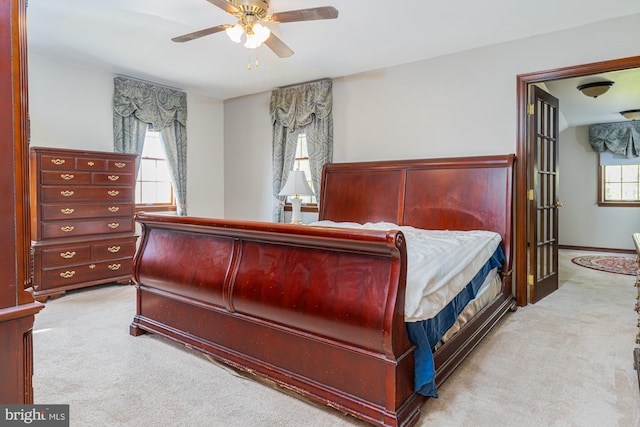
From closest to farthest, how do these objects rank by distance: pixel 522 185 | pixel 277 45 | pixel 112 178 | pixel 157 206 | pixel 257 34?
pixel 257 34
pixel 277 45
pixel 522 185
pixel 112 178
pixel 157 206

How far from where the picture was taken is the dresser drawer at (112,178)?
4070 mm

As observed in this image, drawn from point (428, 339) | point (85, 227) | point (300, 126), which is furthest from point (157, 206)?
point (428, 339)

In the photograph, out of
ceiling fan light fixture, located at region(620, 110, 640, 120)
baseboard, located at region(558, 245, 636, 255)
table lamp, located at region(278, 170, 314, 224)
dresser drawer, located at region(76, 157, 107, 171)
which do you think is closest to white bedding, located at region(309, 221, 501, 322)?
table lamp, located at region(278, 170, 314, 224)

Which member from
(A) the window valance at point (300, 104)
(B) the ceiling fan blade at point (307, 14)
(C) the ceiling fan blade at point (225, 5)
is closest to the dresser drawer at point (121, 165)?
(A) the window valance at point (300, 104)

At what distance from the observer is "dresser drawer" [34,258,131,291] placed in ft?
12.2

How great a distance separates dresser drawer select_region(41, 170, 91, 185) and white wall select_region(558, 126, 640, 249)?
8188 mm

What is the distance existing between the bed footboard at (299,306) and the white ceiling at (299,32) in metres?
1.88

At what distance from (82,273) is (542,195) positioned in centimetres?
492

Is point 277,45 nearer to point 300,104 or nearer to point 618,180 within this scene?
point 300,104

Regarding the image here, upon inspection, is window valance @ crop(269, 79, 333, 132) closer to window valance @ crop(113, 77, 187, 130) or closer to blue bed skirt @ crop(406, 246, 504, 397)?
window valance @ crop(113, 77, 187, 130)

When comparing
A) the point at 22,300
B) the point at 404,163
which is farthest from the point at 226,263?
the point at 404,163

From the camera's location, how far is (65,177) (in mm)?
3818

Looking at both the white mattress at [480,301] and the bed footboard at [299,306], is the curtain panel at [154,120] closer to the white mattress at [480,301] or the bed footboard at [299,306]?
the bed footboard at [299,306]

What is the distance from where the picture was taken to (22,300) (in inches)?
33.4
